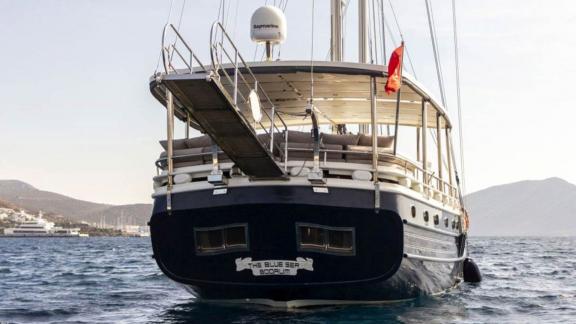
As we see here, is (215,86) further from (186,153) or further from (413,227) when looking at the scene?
(413,227)

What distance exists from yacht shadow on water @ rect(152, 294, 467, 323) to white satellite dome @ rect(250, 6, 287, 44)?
17.4 feet

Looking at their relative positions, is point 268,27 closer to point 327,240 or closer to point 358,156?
point 358,156

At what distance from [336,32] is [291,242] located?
32.6ft

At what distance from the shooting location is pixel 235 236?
1588cm

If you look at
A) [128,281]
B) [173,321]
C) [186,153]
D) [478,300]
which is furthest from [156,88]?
[128,281]

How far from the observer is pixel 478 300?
2067cm

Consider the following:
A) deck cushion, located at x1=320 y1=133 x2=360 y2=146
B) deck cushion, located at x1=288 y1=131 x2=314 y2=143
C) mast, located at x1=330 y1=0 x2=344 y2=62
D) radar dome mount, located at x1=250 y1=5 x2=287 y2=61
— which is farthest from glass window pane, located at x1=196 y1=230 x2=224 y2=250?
mast, located at x1=330 y1=0 x2=344 y2=62

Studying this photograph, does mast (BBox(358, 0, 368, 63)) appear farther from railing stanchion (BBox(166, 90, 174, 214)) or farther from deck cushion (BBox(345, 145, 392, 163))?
railing stanchion (BBox(166, 90, 174, 214))

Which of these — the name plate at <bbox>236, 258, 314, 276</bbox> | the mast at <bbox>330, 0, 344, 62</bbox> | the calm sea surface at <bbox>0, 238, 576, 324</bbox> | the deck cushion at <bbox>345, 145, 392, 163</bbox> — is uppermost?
the mast at <bbox>330, 0, 344, 62</bbox>

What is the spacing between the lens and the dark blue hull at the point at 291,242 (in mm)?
15289

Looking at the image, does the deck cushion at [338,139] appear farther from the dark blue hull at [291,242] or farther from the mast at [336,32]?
the mast at [336,32]

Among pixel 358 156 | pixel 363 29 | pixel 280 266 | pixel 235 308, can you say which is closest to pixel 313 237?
pixel 280 266

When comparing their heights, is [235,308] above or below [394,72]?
below

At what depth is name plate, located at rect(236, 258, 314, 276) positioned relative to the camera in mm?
15516
